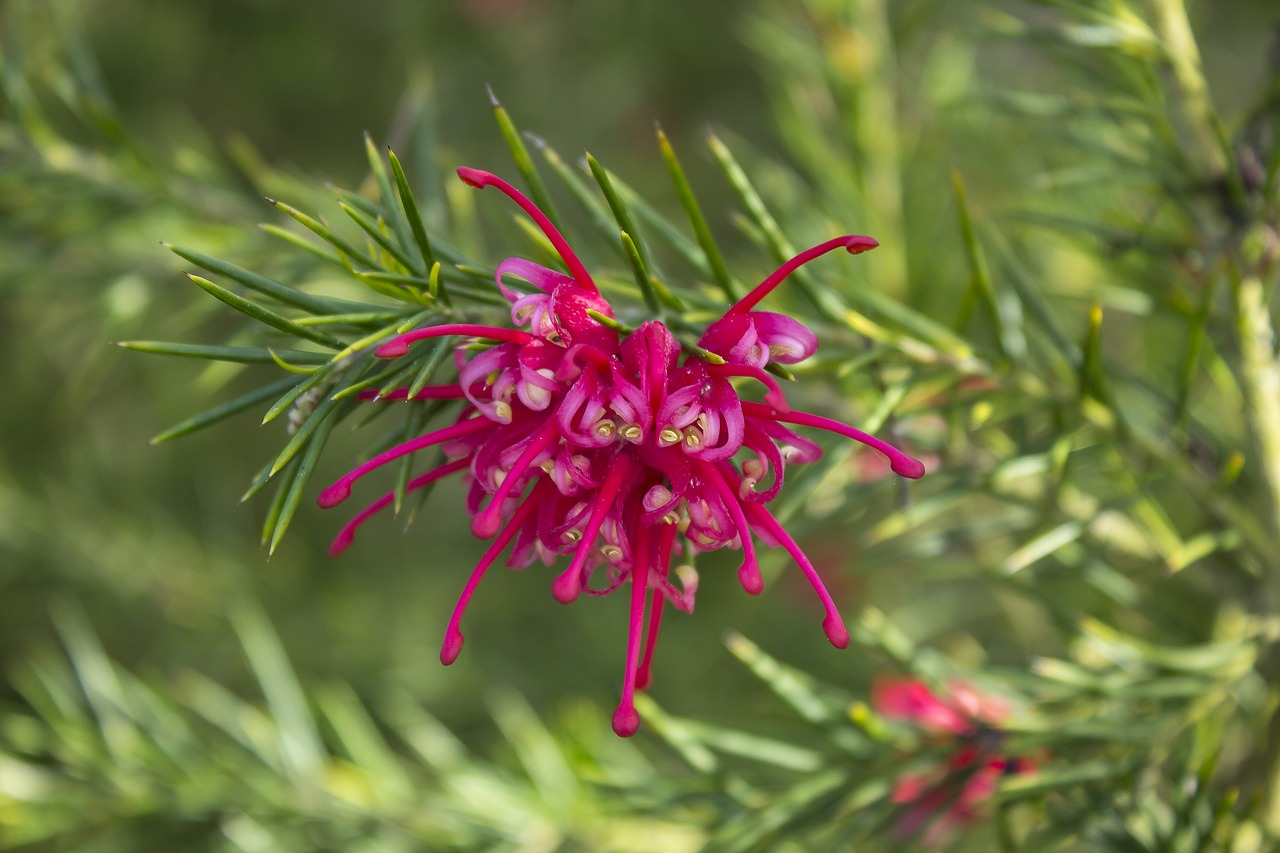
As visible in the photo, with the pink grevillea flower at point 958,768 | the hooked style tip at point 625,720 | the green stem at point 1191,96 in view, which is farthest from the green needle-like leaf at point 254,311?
the green stem at point 1191,96

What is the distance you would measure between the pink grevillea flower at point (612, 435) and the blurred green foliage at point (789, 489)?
0.12 metres

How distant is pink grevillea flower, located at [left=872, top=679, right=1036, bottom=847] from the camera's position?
2.45 feet

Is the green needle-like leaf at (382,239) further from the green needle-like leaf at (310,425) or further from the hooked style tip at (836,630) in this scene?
the hooked style tip at (836,630)

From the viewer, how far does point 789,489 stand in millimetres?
678

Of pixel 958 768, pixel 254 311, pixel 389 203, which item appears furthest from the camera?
pixel 958 768

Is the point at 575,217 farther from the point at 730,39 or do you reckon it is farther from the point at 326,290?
the point at 326,290

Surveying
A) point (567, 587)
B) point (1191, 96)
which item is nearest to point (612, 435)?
point (567, 587)

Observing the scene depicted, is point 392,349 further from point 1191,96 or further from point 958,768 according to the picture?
point 1191,96

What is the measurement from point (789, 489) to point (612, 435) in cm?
21

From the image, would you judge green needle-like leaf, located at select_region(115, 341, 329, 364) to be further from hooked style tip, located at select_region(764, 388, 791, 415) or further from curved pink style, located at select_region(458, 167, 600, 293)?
hooked style tip, located at select_region(764, 388, 791, 415)

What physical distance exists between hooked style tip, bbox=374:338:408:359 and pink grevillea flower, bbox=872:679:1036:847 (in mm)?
499

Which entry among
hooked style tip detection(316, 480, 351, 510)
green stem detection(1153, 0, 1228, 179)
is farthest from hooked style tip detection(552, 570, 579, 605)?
green stem detection(1153, 0, 1228, 179)

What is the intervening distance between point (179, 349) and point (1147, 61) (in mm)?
734

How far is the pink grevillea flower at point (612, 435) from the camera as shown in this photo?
501 millimetres
